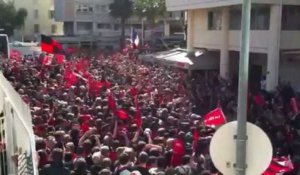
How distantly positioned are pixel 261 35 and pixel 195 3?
6.52 m

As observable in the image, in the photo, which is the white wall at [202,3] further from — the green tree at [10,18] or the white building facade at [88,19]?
the green tree at [10,18]

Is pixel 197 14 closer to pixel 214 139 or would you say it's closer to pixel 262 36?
pixel 262 36

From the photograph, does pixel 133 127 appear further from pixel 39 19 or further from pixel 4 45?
pixel 39 19

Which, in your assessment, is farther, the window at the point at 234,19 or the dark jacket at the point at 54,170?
the window at the point at 234,19

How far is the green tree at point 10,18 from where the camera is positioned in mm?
66438

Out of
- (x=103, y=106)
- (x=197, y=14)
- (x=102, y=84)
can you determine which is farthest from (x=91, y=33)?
(x=103, y=106)

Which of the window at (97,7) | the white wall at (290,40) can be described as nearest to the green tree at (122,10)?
the window at (97,7)

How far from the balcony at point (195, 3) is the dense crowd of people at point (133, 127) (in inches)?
199

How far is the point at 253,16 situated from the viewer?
23156 mm

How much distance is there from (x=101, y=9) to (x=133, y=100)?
197 ft

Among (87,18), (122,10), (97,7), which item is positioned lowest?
(87,18)

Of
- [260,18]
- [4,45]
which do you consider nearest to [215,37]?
[260,18]

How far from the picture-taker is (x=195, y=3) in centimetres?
2706

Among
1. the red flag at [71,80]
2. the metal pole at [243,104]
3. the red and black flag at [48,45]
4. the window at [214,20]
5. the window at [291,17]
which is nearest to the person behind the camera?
the metal pole at [243,104]
